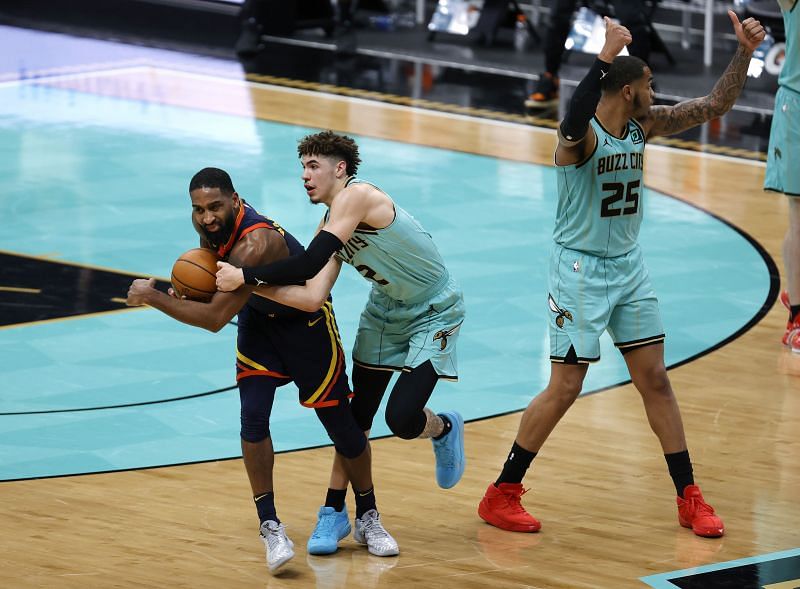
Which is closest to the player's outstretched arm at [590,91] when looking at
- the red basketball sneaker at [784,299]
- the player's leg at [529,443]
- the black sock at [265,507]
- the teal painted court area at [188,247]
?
the player's leg at [529,443]

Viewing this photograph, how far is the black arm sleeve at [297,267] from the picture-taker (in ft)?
18.5

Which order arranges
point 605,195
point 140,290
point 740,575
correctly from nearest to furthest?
point 140,290 < point 740,575 < point 605,195

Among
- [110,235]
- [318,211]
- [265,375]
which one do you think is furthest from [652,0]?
[265,375]

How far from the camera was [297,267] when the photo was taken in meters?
5.67

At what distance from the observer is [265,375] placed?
590 centimetres

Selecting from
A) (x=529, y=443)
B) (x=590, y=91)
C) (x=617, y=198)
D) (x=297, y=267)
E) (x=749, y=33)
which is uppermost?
(x=749, y=33)

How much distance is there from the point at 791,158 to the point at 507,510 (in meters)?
3.34

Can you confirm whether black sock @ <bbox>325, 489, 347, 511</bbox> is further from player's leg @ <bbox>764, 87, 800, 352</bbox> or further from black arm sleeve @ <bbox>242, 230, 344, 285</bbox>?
player's leg @ <bbox>764, 87, 800, 352</bbox>

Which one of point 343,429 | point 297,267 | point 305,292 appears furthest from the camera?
point 343,429

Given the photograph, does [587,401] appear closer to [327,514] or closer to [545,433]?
[545,433]

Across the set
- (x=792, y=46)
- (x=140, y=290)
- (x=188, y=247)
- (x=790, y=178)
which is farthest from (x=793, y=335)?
(x=140, y=290)

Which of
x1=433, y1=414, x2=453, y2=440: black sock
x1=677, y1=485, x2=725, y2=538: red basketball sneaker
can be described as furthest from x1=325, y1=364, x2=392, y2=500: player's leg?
x1=677, y1=485, x2=725, y2=538: red basketball sneaker

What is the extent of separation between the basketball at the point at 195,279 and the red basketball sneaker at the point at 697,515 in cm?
208

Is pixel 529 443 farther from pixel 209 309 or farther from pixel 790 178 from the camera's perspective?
pixel 790 178
